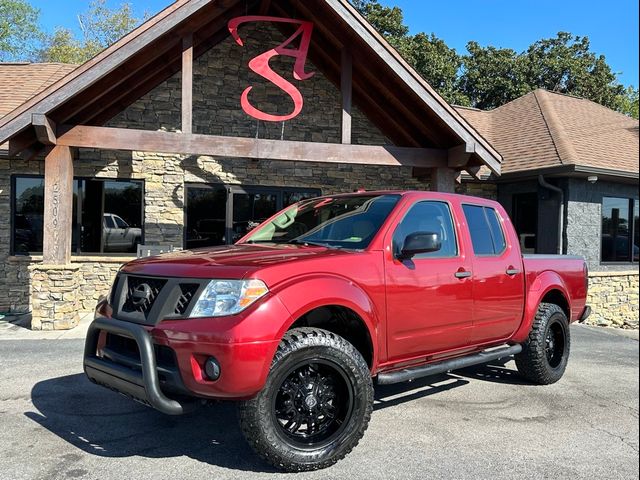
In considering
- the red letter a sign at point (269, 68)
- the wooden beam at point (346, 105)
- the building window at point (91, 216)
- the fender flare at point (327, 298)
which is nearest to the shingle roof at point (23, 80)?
the building window at point (91, 216)

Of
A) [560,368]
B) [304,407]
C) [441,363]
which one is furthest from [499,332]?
[304,407]

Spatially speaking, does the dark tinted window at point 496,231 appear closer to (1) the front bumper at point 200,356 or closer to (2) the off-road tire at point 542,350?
(2) the off-road tire at point 542,350

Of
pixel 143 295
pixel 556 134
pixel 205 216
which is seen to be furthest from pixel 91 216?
pixel 556 134

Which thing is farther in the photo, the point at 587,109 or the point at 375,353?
the point at 587,109

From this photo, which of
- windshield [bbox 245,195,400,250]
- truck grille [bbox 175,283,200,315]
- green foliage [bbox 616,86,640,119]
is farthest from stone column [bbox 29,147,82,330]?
green foliage [bbox 616,86,640,119]

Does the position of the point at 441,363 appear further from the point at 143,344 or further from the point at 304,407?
the point at 143,344

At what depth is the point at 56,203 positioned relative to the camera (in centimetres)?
832

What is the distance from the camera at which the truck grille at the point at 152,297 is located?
3371 millimetres

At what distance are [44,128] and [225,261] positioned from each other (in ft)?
18.3

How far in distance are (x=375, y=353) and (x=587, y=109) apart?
14597 mm

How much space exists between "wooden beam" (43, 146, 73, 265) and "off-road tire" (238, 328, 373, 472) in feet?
20.7

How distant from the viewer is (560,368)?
19.2 ft

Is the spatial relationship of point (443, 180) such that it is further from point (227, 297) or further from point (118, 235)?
point (227, 297)

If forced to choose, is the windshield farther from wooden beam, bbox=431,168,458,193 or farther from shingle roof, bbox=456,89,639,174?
shingle roof, bbox=456,89,639,174
